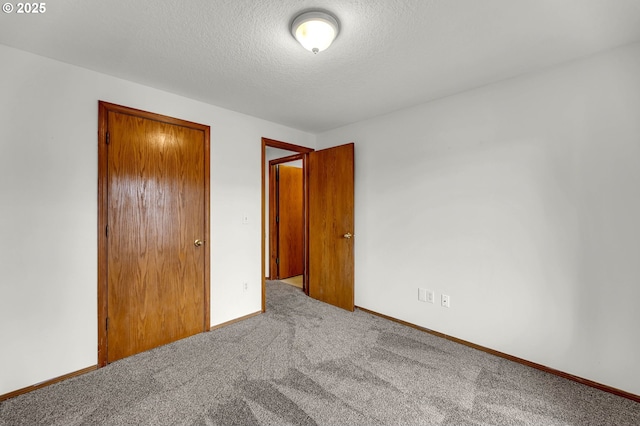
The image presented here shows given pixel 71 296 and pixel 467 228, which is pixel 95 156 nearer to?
pixel 71 296

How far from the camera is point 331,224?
3574 millimetres

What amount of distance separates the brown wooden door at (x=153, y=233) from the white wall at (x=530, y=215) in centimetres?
209

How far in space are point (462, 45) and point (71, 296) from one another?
336cm

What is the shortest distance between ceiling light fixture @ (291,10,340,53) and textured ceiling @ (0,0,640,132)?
0.15 feet

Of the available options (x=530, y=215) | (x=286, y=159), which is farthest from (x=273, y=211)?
(x=530, y=215)

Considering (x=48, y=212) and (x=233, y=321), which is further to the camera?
(x=233, y=321)

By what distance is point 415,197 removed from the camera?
2887 millimetres

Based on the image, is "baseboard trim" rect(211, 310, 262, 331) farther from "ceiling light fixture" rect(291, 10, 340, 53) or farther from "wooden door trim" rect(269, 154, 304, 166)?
"ceiling light fixture" rect(291, 10, 340, 53)

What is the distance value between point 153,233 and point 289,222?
2.71 m

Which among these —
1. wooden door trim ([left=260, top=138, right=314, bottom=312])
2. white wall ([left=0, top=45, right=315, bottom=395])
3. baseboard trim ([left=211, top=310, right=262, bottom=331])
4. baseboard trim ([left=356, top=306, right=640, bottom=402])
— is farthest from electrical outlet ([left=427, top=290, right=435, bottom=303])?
white wall ([left=0, top=45, right=315, bottom=395])

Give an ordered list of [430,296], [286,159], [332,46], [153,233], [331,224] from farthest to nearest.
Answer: [286,159] < [331,224] < [430,296] < [153,233] < [332,46]

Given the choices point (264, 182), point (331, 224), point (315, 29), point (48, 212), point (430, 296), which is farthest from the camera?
point (331, 224)

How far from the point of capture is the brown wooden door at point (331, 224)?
3373mm

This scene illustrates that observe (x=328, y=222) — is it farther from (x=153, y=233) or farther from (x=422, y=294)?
(x=153, y=233)
